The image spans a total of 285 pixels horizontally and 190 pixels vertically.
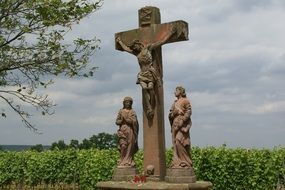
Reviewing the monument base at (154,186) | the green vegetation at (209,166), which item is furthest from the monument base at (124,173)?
the green vegetation at (209,166)

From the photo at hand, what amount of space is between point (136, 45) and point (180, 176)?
317 cm

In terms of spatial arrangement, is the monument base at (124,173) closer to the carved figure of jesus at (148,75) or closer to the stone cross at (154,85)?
the stone cross at (154,85)

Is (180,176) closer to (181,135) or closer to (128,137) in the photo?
(181,135)

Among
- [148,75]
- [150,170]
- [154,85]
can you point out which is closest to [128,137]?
[150,170]

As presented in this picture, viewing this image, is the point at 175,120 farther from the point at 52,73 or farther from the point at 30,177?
the point at 30,177

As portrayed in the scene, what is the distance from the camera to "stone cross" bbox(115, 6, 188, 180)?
398 inches

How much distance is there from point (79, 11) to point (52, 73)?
2.40m

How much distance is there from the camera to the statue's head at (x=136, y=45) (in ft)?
34.7

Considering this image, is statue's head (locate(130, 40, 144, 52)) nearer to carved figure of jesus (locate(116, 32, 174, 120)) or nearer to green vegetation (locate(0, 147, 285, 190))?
carved figure of jesus (locate(116, 32, 174, 120))

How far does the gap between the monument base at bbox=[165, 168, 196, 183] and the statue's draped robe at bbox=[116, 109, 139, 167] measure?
1.12 meters

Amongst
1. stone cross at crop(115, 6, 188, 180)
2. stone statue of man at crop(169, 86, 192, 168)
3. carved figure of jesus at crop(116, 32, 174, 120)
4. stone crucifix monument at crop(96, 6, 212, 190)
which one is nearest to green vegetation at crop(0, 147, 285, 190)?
stone crucifix monument at crop(96, 6, 212, 190)

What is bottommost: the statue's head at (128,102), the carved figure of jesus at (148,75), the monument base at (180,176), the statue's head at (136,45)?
the monument base at (180,176)

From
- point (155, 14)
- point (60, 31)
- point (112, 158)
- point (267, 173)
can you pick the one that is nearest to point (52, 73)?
point (60, 31)

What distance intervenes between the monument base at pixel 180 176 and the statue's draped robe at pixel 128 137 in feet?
3.67
